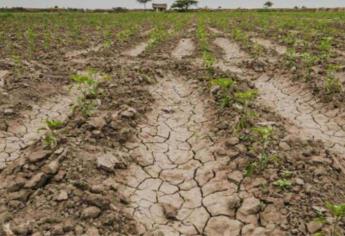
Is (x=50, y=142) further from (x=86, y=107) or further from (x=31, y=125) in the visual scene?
(x=31, y=125)

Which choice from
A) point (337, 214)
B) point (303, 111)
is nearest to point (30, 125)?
point (303, 111)

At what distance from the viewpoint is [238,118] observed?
5480 mm

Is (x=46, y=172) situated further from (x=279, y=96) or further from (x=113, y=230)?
(x=279, y=96)

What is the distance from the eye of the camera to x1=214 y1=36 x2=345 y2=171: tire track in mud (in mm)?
5426

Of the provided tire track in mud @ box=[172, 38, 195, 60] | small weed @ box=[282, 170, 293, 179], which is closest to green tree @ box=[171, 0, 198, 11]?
tire track in mud @ box=[172, 38, 195, 60]

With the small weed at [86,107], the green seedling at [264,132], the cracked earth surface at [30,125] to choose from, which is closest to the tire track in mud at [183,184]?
the green seedling at [264,132]

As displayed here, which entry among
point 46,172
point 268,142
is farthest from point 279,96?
point 46,172

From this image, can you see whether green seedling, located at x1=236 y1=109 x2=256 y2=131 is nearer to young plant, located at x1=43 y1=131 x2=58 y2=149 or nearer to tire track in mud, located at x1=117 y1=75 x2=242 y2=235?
tire track in mud, located at x1=117 y1=75 x2=242 y2=235

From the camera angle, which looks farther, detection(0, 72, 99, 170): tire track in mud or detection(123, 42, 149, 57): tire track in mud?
detection(123, 42, 149, 57): tire track in mud

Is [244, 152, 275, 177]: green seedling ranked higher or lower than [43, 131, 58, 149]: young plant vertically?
lower

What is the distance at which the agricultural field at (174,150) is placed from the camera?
3.52m

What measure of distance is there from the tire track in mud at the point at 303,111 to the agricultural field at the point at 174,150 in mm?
26

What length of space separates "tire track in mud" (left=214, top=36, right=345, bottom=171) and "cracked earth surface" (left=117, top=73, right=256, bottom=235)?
1310 millimetres

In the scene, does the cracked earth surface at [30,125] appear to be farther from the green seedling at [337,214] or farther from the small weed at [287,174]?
the green seedling at [337,214]
